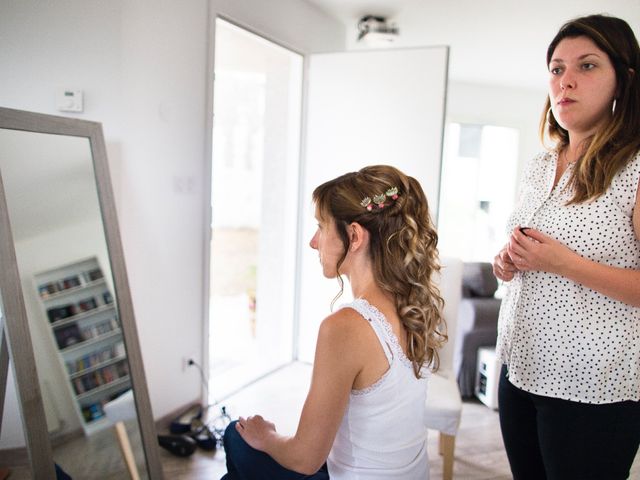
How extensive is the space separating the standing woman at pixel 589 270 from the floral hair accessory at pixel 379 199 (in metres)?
0.28

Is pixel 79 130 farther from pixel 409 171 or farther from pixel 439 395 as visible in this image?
pixel 409 171

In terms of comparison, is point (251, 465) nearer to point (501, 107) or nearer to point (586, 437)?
point (586, 437)

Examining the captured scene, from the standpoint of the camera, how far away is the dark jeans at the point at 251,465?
45.6 inches

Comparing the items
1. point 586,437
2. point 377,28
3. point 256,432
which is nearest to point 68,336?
point 256,432

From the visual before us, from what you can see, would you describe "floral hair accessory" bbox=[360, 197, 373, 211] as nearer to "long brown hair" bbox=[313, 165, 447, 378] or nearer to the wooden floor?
"long brown hair" bbox=[313, 165, 447, 378]

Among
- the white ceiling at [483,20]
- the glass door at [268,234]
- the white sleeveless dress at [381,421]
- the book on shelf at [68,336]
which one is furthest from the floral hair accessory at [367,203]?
the white ceiling at [483,20]

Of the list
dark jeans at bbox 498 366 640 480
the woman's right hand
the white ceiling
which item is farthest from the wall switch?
the white ceiling

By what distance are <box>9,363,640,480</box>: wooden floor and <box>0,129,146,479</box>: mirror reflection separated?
1 cm

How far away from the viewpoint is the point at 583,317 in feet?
3.59

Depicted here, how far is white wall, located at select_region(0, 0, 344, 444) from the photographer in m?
2.02

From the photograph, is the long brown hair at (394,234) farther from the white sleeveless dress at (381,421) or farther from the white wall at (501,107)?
the white wall at (501,107)

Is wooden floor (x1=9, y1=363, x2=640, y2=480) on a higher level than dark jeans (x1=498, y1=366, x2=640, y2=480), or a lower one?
lower

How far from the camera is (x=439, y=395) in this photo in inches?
85.9

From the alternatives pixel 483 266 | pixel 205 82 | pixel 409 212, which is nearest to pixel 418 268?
pixel 409 212
